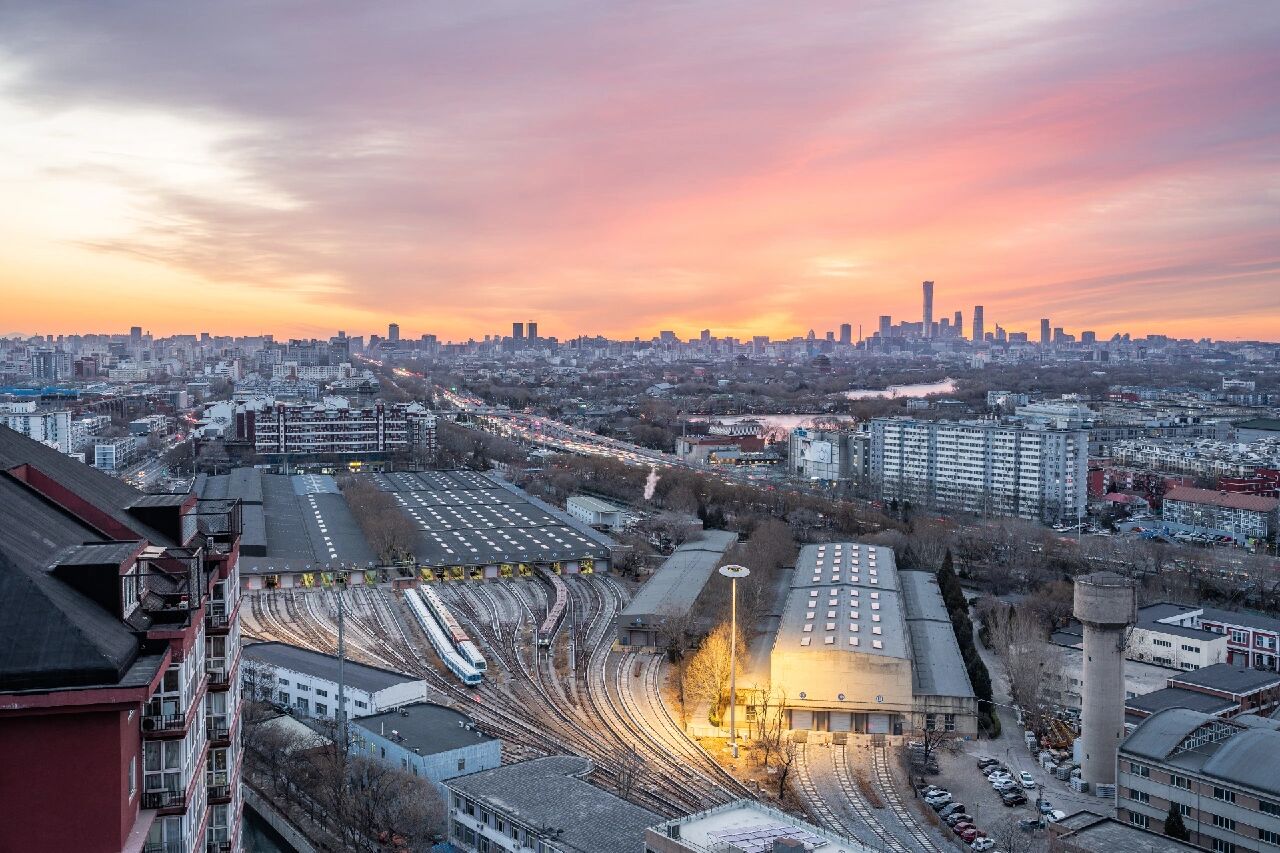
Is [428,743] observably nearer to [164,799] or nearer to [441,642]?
[441,642]

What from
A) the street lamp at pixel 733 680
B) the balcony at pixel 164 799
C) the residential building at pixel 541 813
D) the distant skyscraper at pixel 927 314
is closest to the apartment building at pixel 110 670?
the balcony at pixel 164 799

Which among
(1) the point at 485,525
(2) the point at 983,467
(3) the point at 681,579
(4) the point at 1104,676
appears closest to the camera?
(4) the point at 1104,676

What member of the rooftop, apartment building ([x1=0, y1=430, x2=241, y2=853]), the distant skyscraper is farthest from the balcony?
the distant skyscraper

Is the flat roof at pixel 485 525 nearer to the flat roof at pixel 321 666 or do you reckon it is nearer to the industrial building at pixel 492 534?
the industrial building at pixel 492 534

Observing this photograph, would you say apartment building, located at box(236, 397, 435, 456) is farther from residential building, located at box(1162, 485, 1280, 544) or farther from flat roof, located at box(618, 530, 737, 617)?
residential building, located at box(1162, 485, 1280, 544)

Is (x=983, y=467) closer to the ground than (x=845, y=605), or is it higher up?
higher up

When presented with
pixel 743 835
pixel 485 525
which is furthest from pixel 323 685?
pixel 485 525
